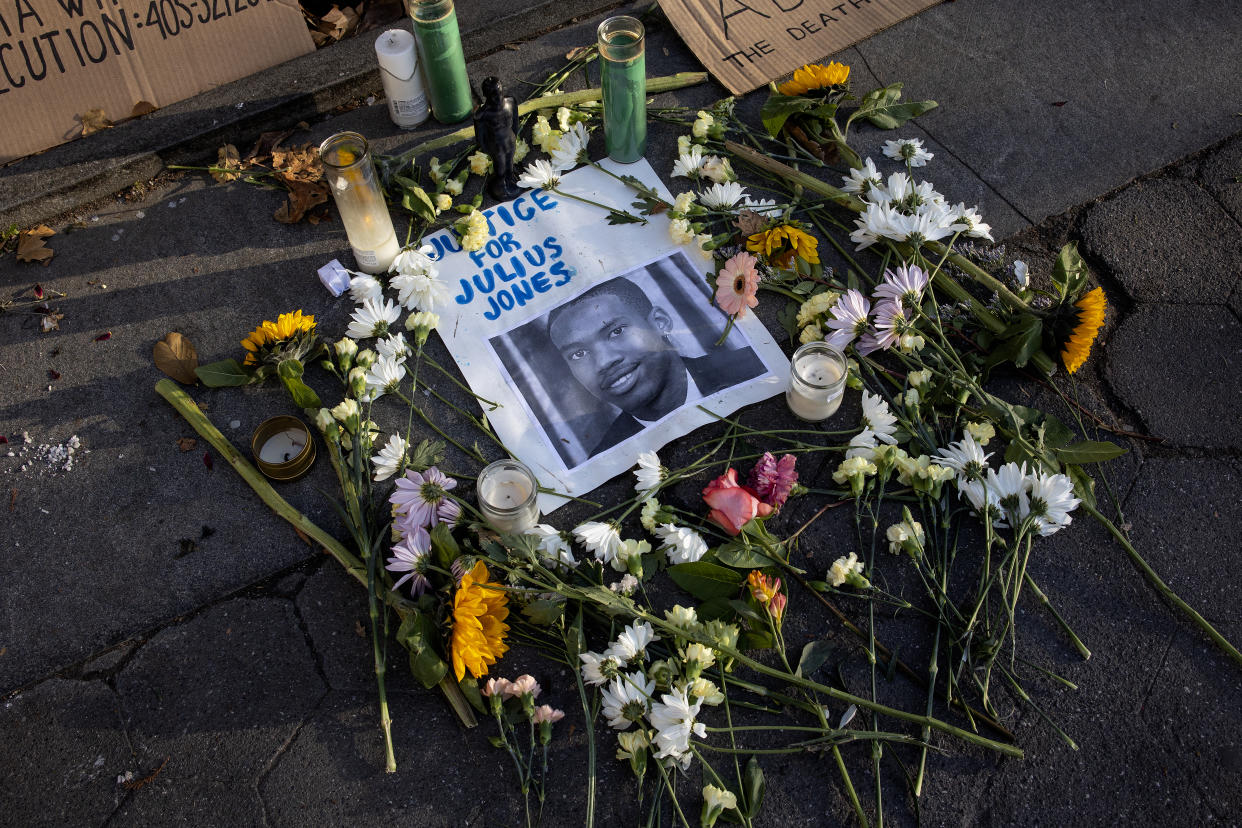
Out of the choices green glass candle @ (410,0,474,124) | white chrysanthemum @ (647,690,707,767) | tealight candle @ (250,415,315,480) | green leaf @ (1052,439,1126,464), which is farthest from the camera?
green glass candle @ (410,0,474,124)

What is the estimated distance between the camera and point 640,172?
209 centimetres

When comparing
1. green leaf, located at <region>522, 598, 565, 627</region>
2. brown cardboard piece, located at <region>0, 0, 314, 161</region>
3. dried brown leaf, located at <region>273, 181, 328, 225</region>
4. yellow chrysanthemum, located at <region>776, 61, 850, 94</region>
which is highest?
brown cardboard piece, located at <region>0, 0, 314, 161</region>

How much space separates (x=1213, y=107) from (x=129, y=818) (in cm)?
297

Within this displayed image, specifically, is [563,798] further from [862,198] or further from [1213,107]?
[1213,107]

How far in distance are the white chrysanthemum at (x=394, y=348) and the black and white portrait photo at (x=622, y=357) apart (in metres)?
0.20

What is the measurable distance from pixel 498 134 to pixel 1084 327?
1.30 m

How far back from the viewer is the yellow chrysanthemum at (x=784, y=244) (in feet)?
5.84

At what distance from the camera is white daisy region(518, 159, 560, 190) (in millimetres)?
2004

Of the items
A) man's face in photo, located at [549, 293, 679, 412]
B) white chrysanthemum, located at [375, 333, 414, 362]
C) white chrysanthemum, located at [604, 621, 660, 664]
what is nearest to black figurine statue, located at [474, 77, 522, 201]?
man's face in photo, located at [549, 293, 679, 412]

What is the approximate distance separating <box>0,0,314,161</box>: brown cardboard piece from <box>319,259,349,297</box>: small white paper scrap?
76 cm

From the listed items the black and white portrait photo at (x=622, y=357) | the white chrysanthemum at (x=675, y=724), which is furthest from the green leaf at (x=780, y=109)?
the white chrysanthemum at (x=675, y=724)

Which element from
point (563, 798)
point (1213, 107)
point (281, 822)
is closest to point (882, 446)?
point (563, 798)

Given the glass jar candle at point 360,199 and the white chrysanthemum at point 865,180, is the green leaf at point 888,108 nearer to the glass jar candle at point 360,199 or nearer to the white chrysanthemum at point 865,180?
the white chrysanthemum at point 865,180

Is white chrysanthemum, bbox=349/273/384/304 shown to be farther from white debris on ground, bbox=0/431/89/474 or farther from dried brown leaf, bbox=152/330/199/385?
white debris on ground, bbox=0/431/89/474
